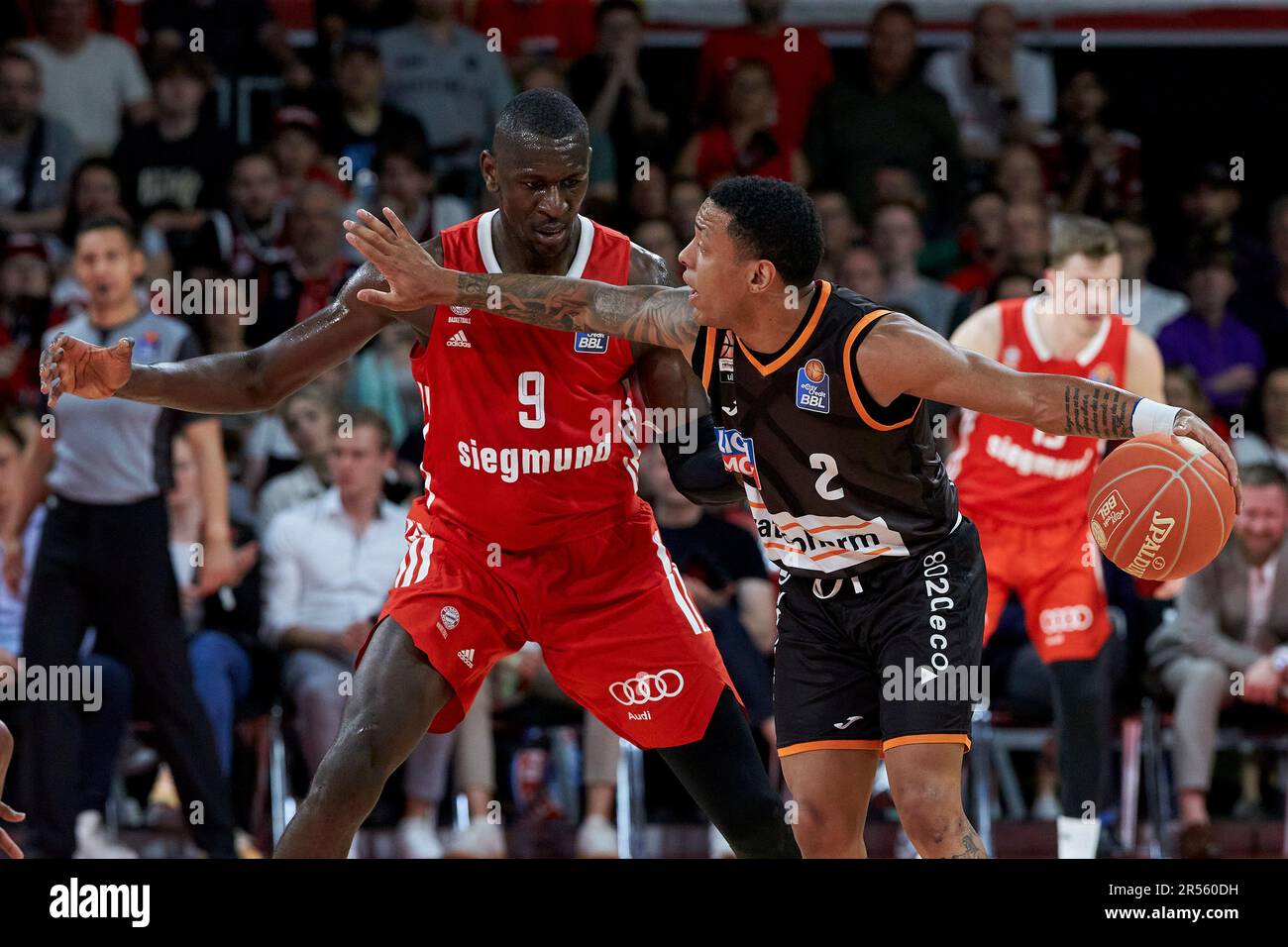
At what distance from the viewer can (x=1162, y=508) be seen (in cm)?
409

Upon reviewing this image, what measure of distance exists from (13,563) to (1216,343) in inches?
204

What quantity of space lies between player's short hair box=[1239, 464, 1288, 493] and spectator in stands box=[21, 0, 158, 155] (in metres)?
5.35

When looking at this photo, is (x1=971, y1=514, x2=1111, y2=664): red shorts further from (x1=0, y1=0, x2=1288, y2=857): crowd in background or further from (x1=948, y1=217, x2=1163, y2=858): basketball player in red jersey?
(x1=0, y1=0, x2=1288, y2=857): crowd in background

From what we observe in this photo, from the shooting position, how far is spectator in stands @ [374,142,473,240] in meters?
8.38

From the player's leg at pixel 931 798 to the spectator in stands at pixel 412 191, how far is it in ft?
15.9

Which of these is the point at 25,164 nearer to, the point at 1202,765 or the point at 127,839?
the point at 127,839

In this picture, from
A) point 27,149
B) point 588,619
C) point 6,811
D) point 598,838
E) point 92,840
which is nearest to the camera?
point 6,811

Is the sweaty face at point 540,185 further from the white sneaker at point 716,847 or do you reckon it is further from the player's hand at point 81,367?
the white sneaker at point 716,847

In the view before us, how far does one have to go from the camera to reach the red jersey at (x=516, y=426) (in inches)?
174

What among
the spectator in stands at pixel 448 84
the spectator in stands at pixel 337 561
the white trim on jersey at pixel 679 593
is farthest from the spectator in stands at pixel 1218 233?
the white trim on jersey at pixel 679 593

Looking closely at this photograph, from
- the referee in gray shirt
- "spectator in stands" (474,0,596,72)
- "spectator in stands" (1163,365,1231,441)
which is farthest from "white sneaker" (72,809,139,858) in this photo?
"spectator in stands" (1163,365,1231,441)

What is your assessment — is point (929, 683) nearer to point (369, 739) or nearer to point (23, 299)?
point (369, 739)

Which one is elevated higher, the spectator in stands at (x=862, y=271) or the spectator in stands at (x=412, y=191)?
the spectator in stands at (x=412, y=191)

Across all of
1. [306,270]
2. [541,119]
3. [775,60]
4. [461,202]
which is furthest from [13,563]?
[775,60]
